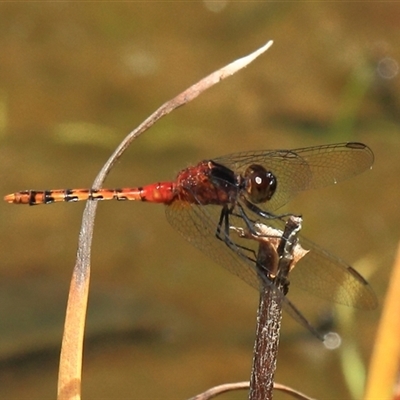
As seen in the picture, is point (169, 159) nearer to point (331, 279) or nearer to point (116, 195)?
point (116, 195)

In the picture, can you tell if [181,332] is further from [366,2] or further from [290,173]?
[366,2]

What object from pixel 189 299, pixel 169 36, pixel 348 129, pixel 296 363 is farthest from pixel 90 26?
pixel 296 363

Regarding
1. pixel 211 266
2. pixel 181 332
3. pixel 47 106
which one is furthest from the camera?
pixel 47 106

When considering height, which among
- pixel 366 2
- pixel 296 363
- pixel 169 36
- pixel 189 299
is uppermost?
pixel 366 2

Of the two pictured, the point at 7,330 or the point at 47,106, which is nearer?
the point at 7,330

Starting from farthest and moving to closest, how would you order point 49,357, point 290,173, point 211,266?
point 211,266, point 49,357, point 290,173

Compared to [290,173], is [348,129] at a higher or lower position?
higher
